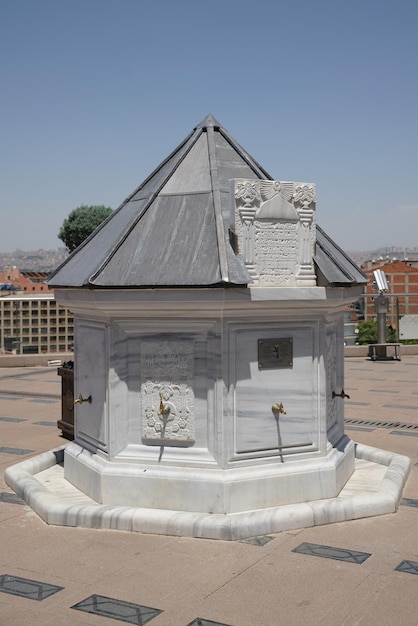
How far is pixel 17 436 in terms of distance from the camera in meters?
11.9

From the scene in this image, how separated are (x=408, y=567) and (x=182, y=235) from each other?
3810 mm

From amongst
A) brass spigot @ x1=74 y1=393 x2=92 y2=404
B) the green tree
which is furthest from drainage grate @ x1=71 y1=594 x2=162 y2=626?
the green tree

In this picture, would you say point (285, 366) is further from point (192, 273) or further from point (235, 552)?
point (235, 552)

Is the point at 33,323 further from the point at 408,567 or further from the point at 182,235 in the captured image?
the point at 408,567

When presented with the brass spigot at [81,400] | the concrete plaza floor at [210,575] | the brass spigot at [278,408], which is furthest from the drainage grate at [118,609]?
the brass spigot at [81,400]

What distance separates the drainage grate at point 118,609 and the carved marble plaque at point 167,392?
2.13 metres

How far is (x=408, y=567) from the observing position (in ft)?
20.5

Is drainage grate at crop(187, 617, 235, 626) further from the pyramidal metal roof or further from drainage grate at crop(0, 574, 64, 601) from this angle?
the pyramidal metal roof

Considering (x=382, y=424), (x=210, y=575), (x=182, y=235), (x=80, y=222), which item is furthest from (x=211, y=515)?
(x=80, y=222)

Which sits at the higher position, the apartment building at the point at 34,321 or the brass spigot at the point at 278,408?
the apartment building at the point at 34,321

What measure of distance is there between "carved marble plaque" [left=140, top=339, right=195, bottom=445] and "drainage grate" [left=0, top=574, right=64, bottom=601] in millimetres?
2022

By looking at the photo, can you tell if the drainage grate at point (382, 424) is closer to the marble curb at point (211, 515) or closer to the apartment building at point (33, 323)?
the marble curb at point (211, 515)

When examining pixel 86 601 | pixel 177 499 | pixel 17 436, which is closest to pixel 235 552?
pixel 177 499

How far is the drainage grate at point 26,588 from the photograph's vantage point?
577 cm
